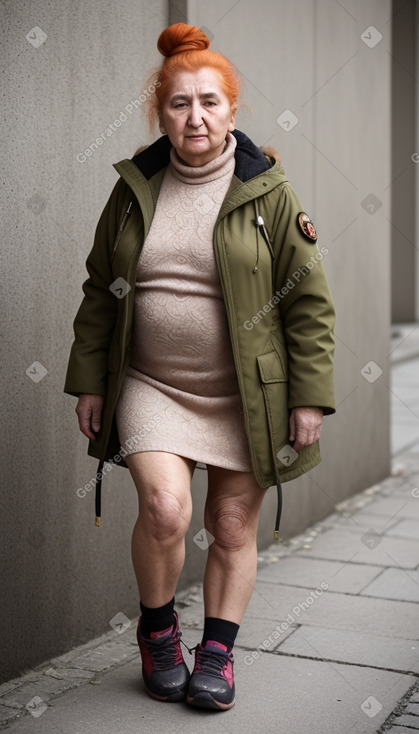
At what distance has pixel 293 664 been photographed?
3627 mm

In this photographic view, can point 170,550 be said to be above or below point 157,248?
below

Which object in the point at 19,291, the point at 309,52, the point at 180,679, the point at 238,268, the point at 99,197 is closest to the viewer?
the point at 238,268

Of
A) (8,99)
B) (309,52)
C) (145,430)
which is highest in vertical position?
(309,52)

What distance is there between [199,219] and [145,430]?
2.08 feet

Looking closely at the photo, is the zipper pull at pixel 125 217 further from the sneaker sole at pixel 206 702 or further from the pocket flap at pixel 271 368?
the sneaker sole at pixel 206 702

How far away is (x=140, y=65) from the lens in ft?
13.3

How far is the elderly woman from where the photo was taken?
3025 mm

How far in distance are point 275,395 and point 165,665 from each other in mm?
901

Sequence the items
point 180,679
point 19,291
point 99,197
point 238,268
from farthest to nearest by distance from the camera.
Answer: point 99,197
point 19,291
point 180,679
point 238,268

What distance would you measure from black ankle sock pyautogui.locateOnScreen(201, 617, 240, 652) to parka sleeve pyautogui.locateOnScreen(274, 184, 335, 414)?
703 mm

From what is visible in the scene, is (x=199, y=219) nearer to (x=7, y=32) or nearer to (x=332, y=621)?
(x=7, y=32)

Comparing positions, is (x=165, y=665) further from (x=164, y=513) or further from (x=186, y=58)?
(x=186, y=58)

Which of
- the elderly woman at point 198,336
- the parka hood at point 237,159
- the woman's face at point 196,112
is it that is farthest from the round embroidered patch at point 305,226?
the woman's face at point 196,112

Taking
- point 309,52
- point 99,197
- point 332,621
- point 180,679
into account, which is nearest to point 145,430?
point 180,679
